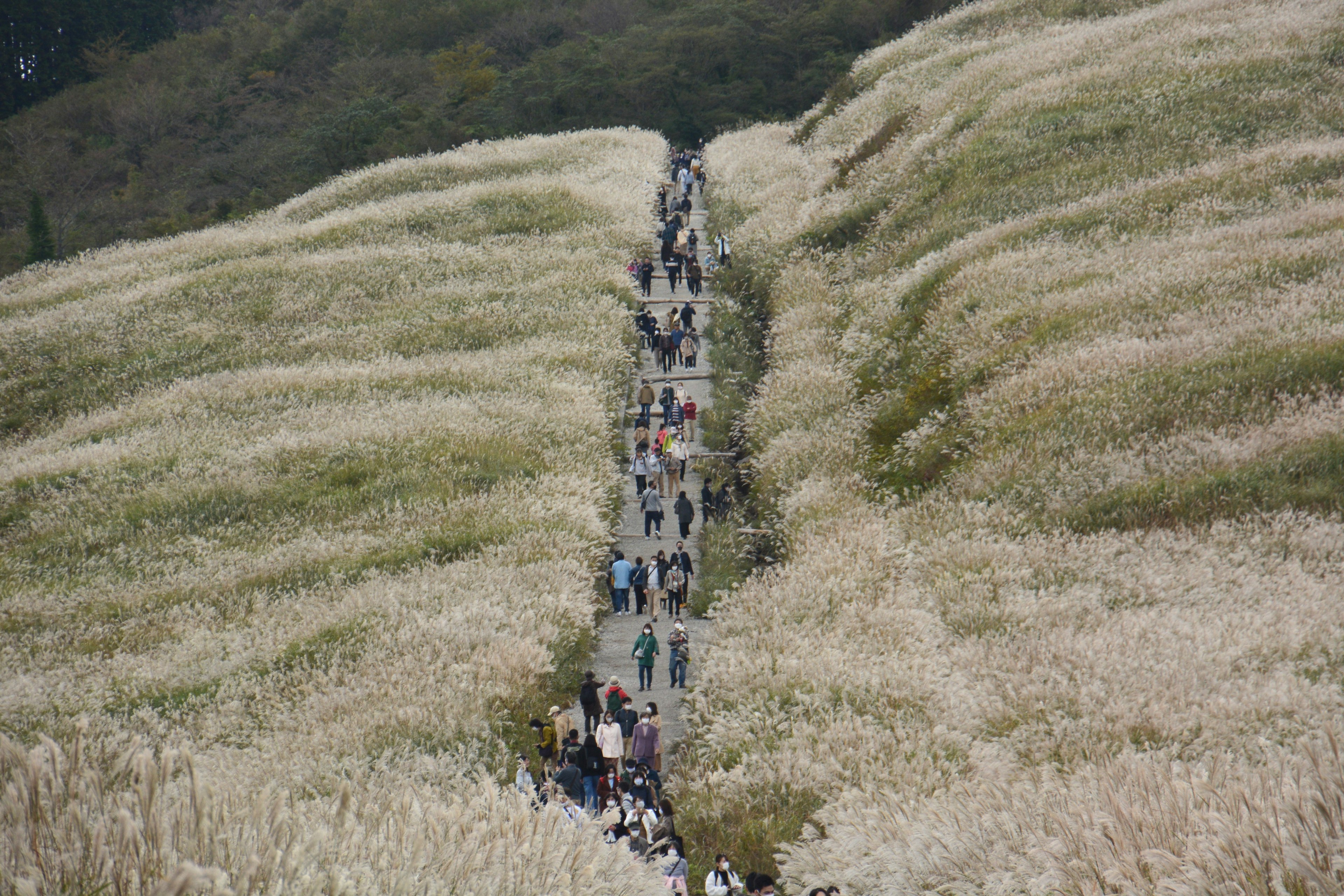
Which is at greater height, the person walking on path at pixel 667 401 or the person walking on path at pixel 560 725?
the person walking on path at pixel 667 401

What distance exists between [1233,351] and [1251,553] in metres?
5.84

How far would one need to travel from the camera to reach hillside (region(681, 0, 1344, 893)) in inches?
323

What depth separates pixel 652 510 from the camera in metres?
22.1

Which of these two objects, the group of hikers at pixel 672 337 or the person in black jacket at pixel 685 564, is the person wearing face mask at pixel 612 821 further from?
the group of hikers at pixel 672 337

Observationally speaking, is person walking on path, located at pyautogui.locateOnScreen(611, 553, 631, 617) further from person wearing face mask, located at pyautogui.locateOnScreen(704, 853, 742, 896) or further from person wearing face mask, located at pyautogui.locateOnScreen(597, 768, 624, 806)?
person wearing face mask, located at pyautogui.locateOnScreen(704, 853, 742, 896)

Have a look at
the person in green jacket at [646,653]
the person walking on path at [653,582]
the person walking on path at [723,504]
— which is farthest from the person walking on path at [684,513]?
the person in green jacket at [646,653]

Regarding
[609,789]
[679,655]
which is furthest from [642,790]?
[679,655]

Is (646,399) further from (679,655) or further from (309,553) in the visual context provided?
(679,655)

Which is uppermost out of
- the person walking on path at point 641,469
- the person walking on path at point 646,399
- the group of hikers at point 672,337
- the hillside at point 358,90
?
the hillside at point 358,90

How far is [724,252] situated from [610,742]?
1104 inches

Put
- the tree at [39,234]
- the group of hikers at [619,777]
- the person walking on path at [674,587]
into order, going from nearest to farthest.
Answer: the group of hikers at [619,777]
the person walking on path at [674,587]
the tree at [39,234]

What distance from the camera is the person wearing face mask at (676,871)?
10.7m

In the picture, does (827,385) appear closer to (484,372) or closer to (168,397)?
(484,372)

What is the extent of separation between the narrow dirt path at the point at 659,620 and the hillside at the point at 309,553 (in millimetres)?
831
